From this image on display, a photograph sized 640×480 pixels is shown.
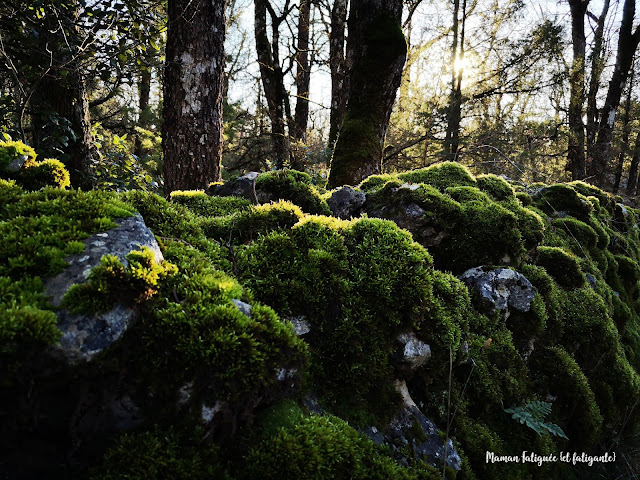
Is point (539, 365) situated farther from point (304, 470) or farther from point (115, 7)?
point (115, 7)

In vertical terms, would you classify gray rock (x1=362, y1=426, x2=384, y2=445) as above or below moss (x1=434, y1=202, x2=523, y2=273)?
below

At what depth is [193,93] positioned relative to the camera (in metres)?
5.08

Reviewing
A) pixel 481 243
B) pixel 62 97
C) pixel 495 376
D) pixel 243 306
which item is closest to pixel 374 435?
pixel 243 306

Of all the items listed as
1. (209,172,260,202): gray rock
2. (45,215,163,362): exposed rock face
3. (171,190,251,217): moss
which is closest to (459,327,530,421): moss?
(45,215,163,362): exposed rock face

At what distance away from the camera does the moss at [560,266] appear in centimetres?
385

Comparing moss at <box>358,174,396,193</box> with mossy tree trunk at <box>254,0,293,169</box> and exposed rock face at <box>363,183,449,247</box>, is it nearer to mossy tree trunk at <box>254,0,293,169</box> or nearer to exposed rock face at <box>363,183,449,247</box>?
exposed rock face at <box>363,183,449,247</box>

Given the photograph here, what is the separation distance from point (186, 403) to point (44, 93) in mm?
5302

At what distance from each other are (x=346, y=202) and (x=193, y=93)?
3110 millimetres

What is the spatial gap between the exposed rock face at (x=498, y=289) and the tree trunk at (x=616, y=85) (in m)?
13.6

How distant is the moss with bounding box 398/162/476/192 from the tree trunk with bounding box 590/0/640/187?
40.9 ft

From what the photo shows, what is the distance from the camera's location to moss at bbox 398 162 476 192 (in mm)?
4059

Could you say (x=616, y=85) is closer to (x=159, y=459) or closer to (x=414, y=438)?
(x=414, y=438)

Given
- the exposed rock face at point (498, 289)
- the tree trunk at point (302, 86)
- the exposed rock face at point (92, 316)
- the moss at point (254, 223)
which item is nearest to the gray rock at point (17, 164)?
the exposed rock face at point (92, 316)

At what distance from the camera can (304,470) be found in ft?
4.65
